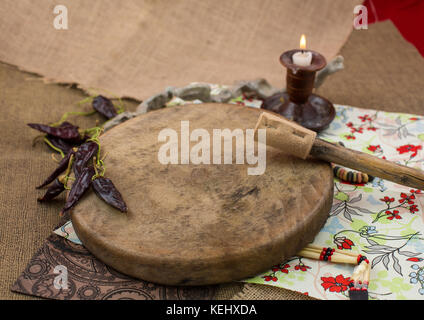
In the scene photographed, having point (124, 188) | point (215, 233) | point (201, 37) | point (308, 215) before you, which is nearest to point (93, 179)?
point (124, 188)

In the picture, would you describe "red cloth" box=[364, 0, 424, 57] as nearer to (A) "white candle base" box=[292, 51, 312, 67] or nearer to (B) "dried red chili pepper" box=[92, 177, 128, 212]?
(A) "white candle base" box=[292, 51, 312, 67]

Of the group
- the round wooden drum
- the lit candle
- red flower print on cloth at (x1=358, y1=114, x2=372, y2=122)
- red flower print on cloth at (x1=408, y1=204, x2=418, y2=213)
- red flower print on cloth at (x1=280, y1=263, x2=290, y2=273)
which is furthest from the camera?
red flower print on cloth at (x1=358, y1=114, x2=372, y2=122)

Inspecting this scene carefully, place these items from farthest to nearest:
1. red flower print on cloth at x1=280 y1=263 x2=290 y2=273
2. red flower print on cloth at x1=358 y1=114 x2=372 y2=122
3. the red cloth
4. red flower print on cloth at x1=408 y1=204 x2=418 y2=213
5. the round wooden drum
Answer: the red cloth → red flower print on cloth at x1=358 y1=114 x2=372 y2=122 → red flower print on cloth at x1=408 y1=204 x2=418 y2=213 → red flower print on cloth at x1=280 y1=263 x2=290 y2=273 → the round wooden drum

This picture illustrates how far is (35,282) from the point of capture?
156 centimetres

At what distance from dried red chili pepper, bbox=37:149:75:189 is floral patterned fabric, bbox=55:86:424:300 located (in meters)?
0.25

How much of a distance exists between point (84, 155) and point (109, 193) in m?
0.26

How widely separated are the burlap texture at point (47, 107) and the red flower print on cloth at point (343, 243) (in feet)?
0.90

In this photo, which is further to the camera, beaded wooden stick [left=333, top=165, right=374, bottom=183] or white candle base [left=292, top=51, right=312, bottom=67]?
white candle base [left=292, top=51, right=312, bottom=67]

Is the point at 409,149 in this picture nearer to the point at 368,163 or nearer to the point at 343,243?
the point at 368,163

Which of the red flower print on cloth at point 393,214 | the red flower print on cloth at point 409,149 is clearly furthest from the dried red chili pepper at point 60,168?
the red flower print on cloth at point 409,149

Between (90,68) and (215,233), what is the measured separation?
1908mm

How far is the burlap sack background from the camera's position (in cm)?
305

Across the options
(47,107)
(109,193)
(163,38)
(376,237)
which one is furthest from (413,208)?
(163,38)

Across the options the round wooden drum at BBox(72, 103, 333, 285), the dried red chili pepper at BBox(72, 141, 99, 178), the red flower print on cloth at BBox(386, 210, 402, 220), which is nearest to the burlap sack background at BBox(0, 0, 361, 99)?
the dried red chili pepper at BBox(72, 141, 99, 178)
